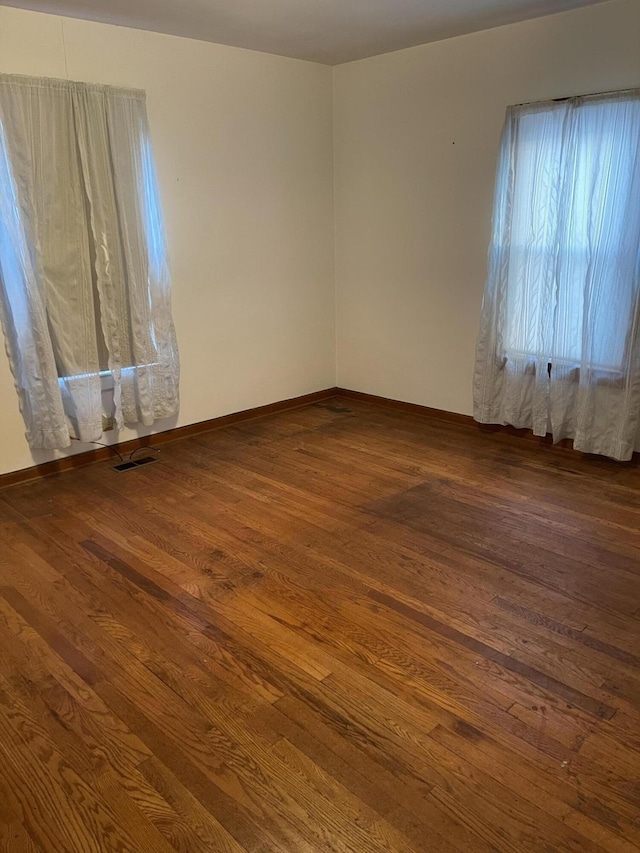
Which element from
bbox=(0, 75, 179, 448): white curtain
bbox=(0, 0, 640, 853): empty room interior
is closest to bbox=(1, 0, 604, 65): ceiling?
bbox=(0, 0, 640, 853): empty room interior

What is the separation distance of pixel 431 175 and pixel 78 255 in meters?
2.36

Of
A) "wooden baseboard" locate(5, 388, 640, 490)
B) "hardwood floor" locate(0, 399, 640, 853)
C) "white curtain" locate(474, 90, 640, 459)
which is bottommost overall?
"hardwood floor" locate(0, 399, 640, 853)

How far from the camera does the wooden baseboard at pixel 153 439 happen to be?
3.75 metres

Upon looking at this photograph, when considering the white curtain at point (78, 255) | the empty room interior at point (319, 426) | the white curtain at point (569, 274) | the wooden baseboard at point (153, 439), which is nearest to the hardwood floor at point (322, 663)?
the empty room interior at point (319, 426)

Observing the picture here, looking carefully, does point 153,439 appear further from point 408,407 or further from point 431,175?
point 431,175

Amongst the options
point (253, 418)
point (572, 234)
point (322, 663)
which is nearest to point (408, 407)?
point (253, 418)

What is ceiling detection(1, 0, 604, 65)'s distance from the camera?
3.24m

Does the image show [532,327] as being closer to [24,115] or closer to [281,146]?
[281,146]

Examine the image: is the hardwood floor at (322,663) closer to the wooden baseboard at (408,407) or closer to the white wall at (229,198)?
the wooden baseboard at (408,407)

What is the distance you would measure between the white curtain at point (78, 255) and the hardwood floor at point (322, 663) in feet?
1.93

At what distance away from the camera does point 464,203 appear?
4.23 m

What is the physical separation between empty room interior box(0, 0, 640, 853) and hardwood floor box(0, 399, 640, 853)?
0.04 feet

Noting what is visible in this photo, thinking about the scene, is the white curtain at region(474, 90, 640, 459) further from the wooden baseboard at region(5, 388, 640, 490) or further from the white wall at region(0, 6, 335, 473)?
the white wall at region(0, 6, 335, 473)

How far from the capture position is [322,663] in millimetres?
2172
